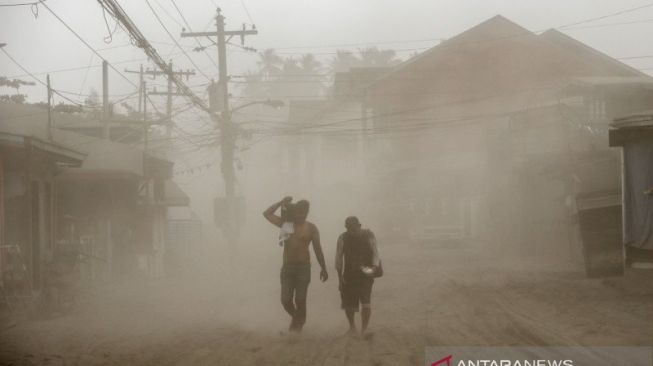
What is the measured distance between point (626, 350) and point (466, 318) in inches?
156

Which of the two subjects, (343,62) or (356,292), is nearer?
(356,292)

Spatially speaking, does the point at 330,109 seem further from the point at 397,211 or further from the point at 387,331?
the point at 387,331

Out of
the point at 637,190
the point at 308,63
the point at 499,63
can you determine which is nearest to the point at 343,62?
the point at 308,63

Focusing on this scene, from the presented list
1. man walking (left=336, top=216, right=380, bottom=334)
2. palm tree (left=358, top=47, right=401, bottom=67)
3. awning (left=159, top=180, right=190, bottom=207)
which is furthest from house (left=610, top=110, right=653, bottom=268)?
palm tree (left=358, top=47, right=401, bottom=67)

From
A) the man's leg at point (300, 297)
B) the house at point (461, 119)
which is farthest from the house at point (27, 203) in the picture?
the house at point (461, 119)

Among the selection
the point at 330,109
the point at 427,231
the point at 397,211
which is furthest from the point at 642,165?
the point at 330,109

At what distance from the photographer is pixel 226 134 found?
1276 inches

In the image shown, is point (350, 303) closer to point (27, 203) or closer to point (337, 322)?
point (337, 322)

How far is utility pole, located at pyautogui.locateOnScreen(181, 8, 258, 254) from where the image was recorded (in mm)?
32281

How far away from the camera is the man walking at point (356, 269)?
12.4 m

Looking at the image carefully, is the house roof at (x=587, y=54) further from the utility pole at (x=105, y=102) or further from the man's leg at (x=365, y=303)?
the man's leg at (x=365, y=303)

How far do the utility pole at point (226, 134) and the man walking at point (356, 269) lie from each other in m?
19.6

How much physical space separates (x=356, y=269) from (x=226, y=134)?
67.6 feet

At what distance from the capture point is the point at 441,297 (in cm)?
1811
